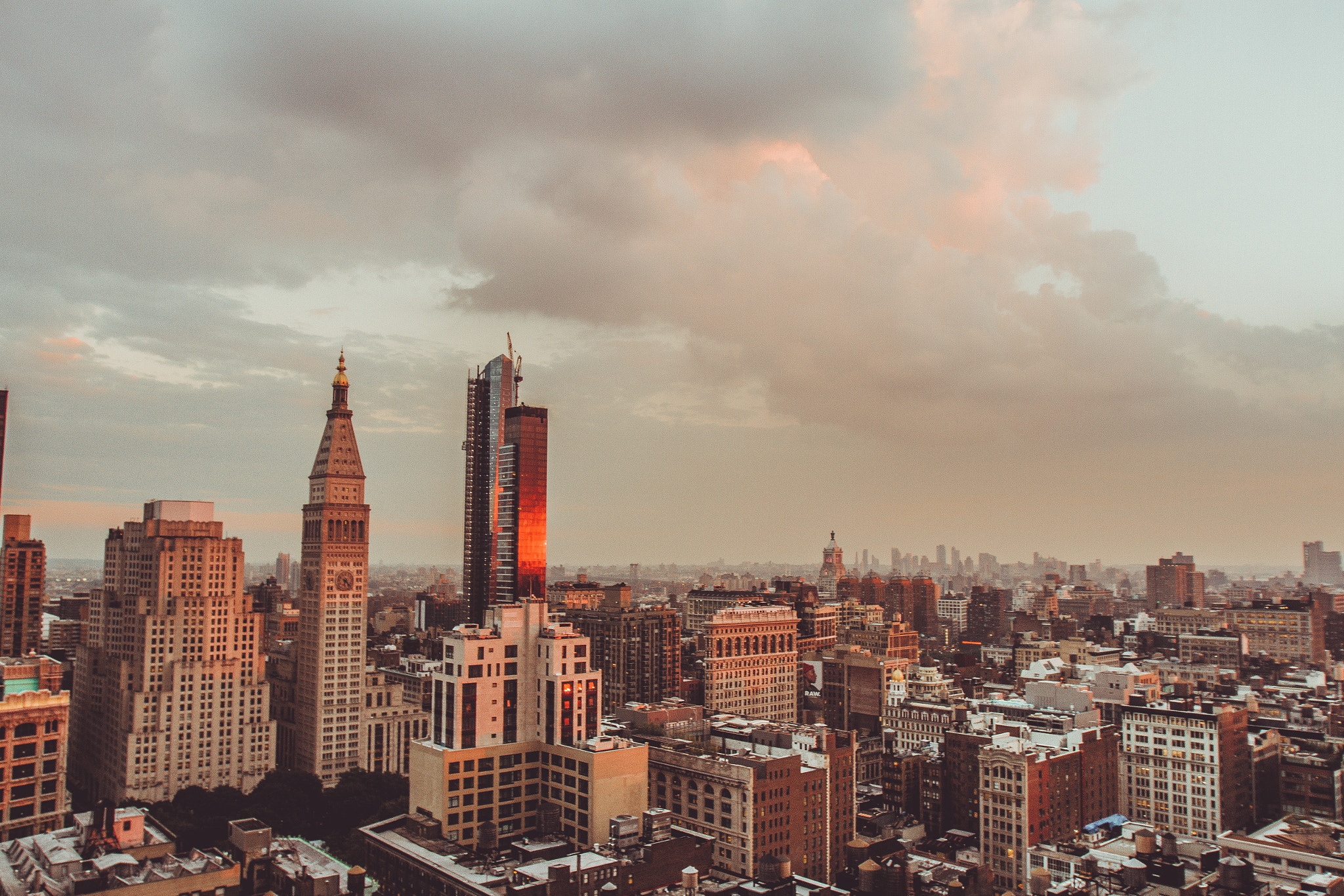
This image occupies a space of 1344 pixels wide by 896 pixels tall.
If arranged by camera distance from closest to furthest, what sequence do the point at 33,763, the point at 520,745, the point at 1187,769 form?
the point at 33,763, the point at 520,745, the point at 1187,769

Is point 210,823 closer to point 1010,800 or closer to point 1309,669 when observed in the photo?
point 1010,800

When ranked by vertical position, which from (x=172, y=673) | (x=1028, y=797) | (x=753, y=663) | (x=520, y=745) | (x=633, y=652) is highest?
(x=520, y=745)

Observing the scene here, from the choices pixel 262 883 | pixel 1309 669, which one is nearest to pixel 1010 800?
pixel 262 883

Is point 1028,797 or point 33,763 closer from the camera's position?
point 33,763

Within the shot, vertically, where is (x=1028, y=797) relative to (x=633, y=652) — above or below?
below

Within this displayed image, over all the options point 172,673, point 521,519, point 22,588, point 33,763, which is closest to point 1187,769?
point 33,763

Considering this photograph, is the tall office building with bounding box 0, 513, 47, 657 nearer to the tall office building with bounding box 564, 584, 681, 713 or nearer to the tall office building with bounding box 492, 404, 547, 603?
the tall office building with bounding box 492, 404, 547, 603

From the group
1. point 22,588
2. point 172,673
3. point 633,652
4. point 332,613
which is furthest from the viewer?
point 633,652

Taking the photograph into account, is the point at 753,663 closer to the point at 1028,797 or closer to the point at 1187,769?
the point at 1028,797
